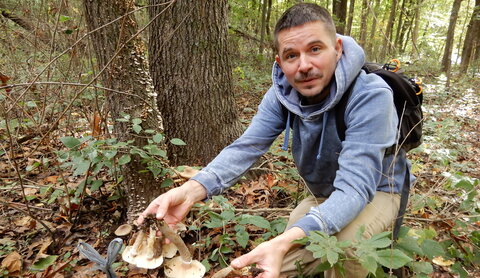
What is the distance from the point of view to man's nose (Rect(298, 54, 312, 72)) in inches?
75.2

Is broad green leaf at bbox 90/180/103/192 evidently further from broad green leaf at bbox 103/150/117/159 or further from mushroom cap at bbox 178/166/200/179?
mushroom cap at bbox 178/166/200/179

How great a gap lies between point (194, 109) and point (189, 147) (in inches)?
18.1

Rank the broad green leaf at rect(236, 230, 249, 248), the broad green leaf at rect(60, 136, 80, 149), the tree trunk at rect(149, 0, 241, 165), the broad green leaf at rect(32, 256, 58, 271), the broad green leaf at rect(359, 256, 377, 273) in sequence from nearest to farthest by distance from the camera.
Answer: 1. the broad green leaf at rect(359, 256, 377, 273)
2. the broad green leaf at rect(236, 230, 249, 248)
3. the broad green leaf at rect(60, 136, 80, 149)
4. the broad green leaf at rect(32, 256, 58, 271)
5. the tree trunk at rect(149, 0, 241, 165)

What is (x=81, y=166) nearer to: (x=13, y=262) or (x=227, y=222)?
(x=13, y=262)

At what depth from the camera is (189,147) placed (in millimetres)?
3627

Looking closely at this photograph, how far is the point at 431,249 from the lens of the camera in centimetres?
186

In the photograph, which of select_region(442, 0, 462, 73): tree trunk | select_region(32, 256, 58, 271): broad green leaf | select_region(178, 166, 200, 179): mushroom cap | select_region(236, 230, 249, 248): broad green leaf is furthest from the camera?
select_region(442, 0, 462, 73): tree trunk

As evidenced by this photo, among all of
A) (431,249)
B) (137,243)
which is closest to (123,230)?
(137,243)

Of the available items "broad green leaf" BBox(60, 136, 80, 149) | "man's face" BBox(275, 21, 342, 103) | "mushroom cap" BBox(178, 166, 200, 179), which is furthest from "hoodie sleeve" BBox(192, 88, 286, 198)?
"broad green leaf" BBox(60, 136, 80, 149)

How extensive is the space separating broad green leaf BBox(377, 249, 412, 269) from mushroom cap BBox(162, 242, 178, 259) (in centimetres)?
95

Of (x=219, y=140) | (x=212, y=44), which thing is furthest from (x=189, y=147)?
(x=212, y=44)

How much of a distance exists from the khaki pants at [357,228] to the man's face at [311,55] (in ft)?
2.42

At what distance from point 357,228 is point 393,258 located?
1.67ft

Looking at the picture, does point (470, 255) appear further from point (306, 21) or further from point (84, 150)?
point (84, 150)
